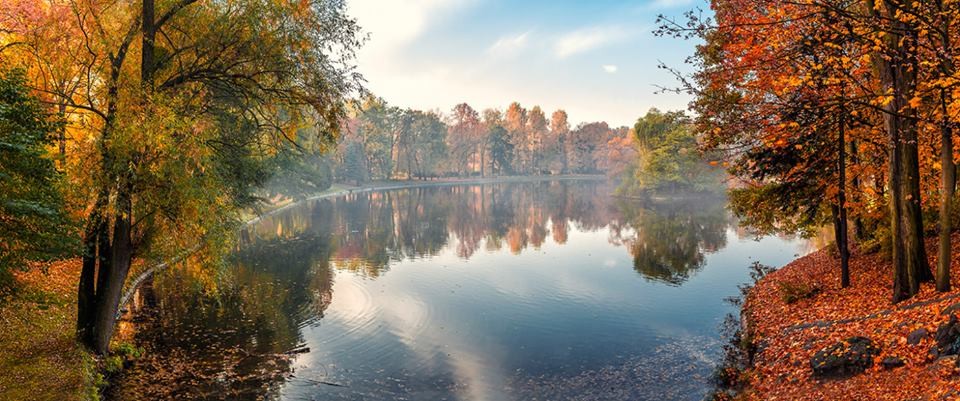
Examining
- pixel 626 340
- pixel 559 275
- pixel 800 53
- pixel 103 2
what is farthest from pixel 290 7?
pixel 559 275

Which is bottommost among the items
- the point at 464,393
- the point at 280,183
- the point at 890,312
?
the point at 464,393

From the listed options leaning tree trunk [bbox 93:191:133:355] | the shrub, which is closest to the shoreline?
leaning tree trunk [bbox 93:191:133:355]

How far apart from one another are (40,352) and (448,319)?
1261 cm

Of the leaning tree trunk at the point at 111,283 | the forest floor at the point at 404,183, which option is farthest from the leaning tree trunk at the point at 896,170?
the forest floor at the point at 404,183

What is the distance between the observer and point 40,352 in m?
13.5

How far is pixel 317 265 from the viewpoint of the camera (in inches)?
1262

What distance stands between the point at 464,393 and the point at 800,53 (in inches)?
477

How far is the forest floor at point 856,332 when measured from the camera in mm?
9531

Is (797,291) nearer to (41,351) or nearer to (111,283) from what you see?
(111,283)

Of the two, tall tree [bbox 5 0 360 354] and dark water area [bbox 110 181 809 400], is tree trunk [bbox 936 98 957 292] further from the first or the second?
tall tree [bbox 5 0 360 354]

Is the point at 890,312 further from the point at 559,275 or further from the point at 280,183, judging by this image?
the point at 280,183

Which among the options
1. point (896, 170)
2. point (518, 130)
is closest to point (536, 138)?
point (518, 130)

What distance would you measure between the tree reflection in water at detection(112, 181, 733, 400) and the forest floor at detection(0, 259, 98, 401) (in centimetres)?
137

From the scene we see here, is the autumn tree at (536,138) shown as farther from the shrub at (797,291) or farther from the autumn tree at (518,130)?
the shrub at (797,291)
